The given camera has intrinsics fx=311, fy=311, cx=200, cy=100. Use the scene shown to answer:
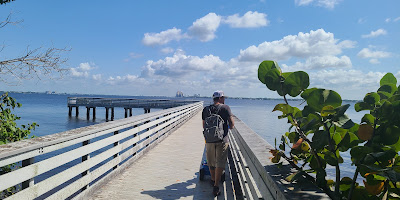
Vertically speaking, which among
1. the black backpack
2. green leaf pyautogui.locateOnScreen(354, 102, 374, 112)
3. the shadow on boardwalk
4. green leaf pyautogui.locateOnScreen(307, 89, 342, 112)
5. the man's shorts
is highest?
green leaf pyautogui.locateOnScreen(307, 89, 342, 112)

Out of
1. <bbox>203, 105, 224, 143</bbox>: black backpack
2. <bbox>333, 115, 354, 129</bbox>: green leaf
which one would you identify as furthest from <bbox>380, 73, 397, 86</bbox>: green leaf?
<bbox>203, 105, 224, 143</bbox>: black backpack

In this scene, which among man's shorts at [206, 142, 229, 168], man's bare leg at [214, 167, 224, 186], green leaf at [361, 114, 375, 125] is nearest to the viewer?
green leaf at [361, 114, 375, 125]

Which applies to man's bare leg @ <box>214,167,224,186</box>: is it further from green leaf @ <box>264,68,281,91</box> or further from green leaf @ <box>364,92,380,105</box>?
green leaf @ <box>364,92,380,105</box>

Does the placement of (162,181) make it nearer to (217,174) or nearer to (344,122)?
(217,174)

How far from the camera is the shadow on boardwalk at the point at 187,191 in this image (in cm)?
548

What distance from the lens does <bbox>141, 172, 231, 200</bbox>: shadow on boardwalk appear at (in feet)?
18.0

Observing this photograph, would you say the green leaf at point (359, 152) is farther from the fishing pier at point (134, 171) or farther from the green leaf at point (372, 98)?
the fishing pier at point (134, 171)

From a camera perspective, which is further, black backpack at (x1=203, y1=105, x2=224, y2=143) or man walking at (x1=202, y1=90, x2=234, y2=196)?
man walking at (x1=202, y1=90, x2=234, y2=196)

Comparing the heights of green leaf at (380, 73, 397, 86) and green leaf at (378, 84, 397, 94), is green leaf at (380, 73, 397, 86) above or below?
above

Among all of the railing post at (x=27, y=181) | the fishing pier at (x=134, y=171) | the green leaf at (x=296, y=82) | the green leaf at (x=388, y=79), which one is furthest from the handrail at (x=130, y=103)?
the green leaf at (x=388, y=79)

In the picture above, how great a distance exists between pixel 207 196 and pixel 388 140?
14.3 ft

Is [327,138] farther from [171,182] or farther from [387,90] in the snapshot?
[171,182]

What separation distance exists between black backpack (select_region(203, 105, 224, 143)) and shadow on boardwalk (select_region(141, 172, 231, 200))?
987mm

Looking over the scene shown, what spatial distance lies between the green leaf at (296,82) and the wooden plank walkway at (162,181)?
4007mm
